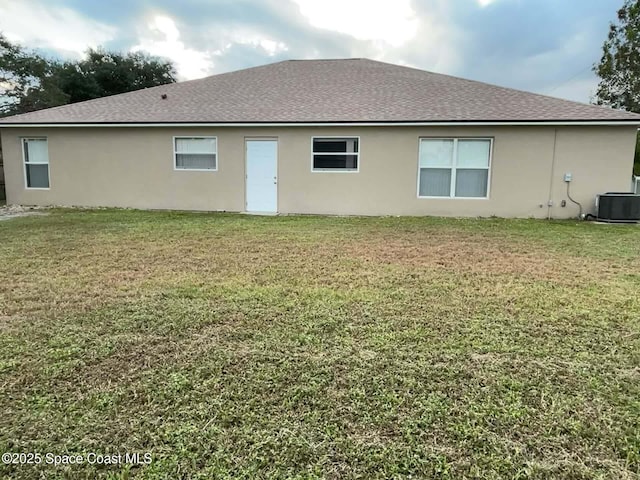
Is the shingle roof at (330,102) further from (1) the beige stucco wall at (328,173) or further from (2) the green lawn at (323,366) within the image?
(2) the green lawn at (323,366)

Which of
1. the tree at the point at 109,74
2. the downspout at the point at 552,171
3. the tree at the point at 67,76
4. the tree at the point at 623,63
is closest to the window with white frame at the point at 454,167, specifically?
the downspout at the point at 552,171

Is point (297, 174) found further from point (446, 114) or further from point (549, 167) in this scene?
point (549, 167)

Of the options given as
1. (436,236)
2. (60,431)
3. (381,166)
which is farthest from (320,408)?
(381,166)

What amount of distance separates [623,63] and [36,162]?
3247 cm

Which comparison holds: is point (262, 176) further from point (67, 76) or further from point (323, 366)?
point (67, 76)

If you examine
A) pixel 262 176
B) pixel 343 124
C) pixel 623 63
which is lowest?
pixel 262 176

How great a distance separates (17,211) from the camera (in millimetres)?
11727

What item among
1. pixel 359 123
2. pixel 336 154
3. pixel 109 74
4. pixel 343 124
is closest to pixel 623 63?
pixel 359 123

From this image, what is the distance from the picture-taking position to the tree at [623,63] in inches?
1005

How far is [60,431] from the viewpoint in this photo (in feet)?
7.00

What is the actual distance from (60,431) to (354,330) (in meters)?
2.12

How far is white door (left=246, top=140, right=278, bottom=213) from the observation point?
11625 mm

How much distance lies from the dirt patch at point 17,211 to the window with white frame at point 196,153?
3887 mm

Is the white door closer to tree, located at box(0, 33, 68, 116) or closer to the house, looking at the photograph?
the house
